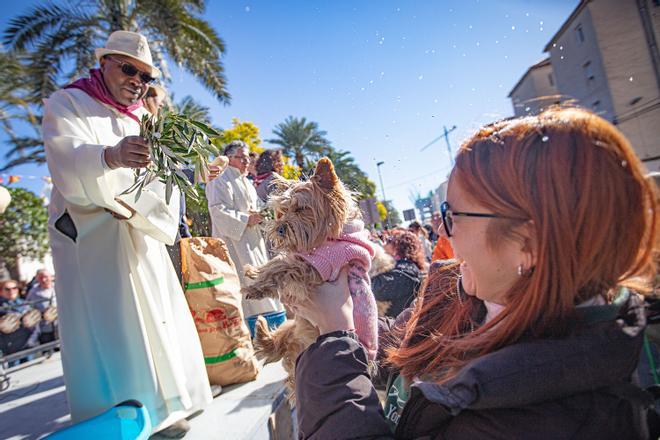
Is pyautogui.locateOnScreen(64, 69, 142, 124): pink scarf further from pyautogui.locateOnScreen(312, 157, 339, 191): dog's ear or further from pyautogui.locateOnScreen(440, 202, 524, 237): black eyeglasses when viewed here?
pyautogui.locateOnScreen(440, 202, 524, 237): black eyeglasses

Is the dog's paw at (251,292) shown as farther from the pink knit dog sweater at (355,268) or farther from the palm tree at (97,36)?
the palm tree at (97,36)

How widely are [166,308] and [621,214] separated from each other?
2.44 m

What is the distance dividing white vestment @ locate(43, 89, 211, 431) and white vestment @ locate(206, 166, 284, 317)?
1709 millimetres

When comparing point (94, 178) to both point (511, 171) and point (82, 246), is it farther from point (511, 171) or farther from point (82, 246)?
point (511, 171)

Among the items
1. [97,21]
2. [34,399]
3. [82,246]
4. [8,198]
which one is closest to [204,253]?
[82,246]

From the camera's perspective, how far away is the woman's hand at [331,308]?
4.29 feet

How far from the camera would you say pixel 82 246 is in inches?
86.2

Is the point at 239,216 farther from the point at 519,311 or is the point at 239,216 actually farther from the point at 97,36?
the point at 97,36

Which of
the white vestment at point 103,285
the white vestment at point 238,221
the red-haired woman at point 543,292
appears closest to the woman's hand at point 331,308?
the red-haired woman at point 543,292

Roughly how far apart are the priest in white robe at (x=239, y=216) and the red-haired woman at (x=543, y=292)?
3172 millimetres

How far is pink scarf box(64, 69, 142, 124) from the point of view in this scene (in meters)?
2.42

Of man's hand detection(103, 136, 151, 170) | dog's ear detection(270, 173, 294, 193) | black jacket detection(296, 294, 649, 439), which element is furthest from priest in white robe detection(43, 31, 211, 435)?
black jacket detection(296, 294, 649, 439)

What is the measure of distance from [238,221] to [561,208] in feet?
12.0

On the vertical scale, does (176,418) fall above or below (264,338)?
below
